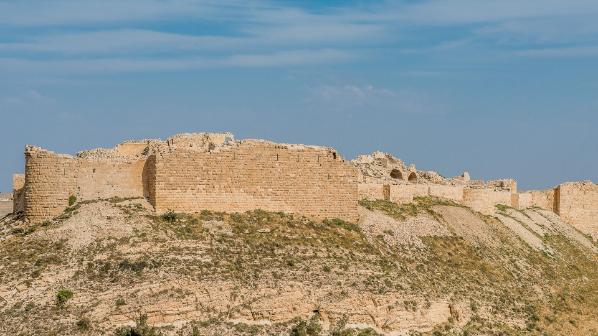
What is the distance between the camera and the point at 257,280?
3112cm

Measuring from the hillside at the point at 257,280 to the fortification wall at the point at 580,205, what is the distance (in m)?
14.6

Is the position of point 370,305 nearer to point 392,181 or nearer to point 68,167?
point 68,167

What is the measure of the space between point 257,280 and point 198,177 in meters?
5.47

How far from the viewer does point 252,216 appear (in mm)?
35562

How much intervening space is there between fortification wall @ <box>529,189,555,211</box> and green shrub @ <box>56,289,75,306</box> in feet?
108

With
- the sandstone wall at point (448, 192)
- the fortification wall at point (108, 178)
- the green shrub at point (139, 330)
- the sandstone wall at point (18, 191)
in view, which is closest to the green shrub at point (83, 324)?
the green shrub at point (139, 330)

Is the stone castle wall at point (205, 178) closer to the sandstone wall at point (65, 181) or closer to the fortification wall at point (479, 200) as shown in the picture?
the sandstone wall at point (65, 181)

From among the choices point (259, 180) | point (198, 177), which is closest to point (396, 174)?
point (259, 180)

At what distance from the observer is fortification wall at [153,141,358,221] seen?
34750 millimetres

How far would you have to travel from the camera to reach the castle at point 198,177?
3434 centimetres

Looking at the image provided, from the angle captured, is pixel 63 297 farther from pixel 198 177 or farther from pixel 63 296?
pixel 198 177

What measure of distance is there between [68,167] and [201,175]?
14.7ft

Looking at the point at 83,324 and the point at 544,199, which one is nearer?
the point at 83,324

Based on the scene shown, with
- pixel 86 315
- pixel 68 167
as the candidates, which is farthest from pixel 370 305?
pixel 68 167
